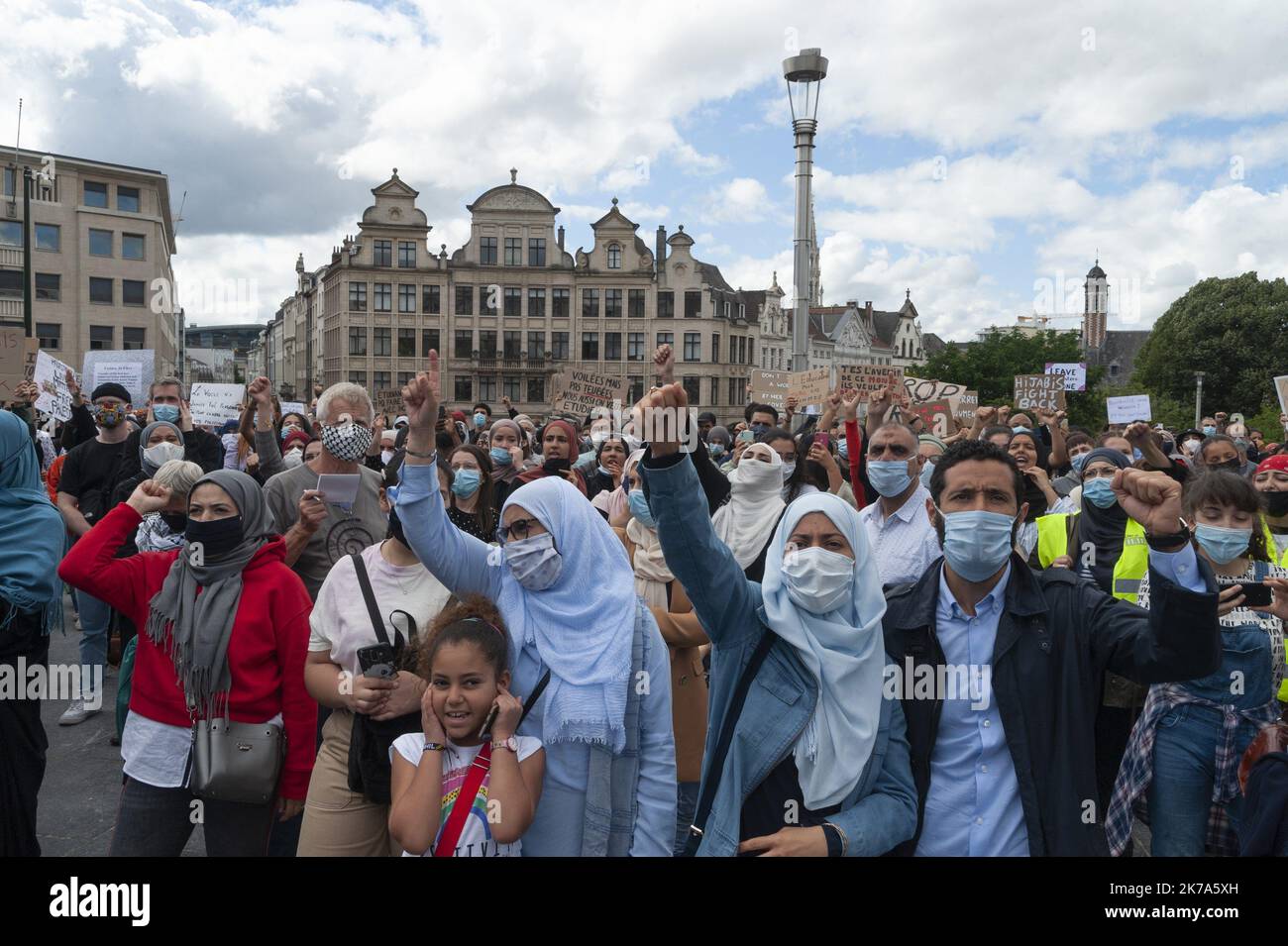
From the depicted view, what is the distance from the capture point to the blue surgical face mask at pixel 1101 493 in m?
4.95

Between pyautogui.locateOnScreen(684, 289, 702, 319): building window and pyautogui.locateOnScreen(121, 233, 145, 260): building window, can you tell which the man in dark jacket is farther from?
pyautogui.locateOnScreen(121, 233, 145, 260): building window

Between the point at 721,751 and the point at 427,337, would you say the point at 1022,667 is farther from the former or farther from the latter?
the point at 427,337

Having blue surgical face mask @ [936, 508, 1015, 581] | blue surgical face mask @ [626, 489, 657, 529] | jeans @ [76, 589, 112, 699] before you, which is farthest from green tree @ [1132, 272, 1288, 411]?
blue surgical face mask @ [936, 508, 1015, 581]

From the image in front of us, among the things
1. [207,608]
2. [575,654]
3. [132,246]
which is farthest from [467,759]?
[132,246]

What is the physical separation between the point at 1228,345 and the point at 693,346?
103 ft

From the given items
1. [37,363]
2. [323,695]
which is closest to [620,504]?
[323,695]

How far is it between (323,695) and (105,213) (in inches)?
2635

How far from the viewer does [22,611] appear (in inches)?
145

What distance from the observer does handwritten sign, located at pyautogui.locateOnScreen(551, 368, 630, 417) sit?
13078 millimetres

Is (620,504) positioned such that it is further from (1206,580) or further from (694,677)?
(1206,580)

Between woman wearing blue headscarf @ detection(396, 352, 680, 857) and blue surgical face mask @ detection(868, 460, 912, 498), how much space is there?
7.05 feet

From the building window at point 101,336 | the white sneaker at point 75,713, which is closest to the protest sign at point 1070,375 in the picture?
the white sneaker at point 75,713

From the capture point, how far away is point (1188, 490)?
393cm

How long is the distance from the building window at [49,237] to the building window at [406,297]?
2060 cm
